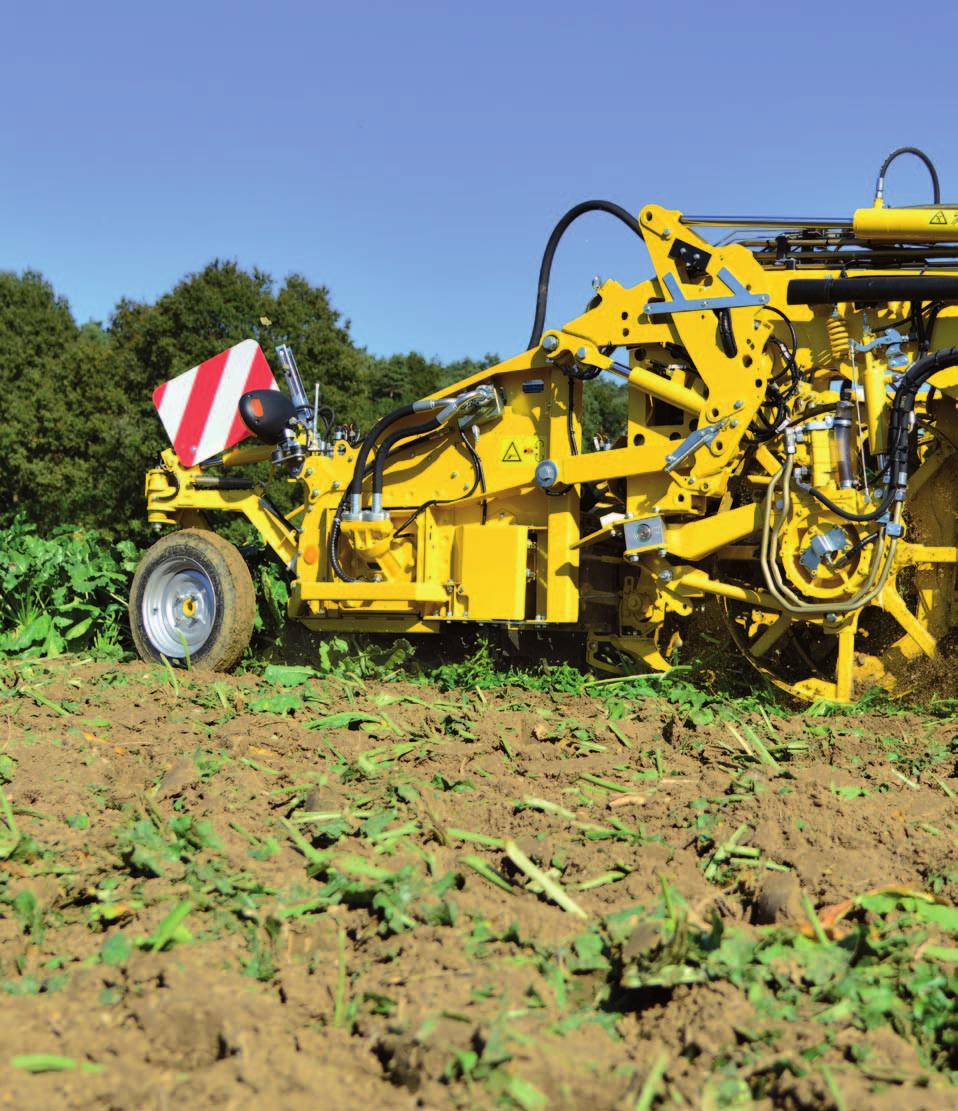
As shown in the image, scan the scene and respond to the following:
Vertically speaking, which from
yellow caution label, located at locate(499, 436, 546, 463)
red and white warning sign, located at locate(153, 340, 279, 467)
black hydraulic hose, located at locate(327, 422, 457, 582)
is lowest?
black hydraulic hose, located at locate(327, 422, 457, 582)

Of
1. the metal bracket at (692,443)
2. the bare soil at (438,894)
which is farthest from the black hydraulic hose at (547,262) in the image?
the bare soil at (438,894)

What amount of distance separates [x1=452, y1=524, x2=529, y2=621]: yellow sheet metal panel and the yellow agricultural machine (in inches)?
0.5

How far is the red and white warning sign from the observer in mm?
8195

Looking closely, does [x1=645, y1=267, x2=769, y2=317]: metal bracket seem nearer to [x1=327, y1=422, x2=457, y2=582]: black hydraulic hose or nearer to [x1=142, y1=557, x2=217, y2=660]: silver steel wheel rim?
[x1=327, y1=422, x2=457, y2=582]: black hydraulic hose

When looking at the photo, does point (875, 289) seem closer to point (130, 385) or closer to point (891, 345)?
point (891, 345)

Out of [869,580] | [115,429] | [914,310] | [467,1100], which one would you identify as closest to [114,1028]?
[467,1100]

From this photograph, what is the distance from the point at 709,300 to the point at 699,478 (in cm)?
98

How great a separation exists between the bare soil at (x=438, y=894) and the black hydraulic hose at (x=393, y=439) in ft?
6.27

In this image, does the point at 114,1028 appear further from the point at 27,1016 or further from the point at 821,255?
the point at 821,255

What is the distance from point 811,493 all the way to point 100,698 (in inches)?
161

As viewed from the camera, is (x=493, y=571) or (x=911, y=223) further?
(x=493, y=571)

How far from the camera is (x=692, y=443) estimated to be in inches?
245

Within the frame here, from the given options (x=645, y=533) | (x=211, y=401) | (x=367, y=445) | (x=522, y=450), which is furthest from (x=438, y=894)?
(x=211, y=401)

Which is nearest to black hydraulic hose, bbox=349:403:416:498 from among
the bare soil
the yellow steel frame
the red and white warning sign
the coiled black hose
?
the coiled black hose
